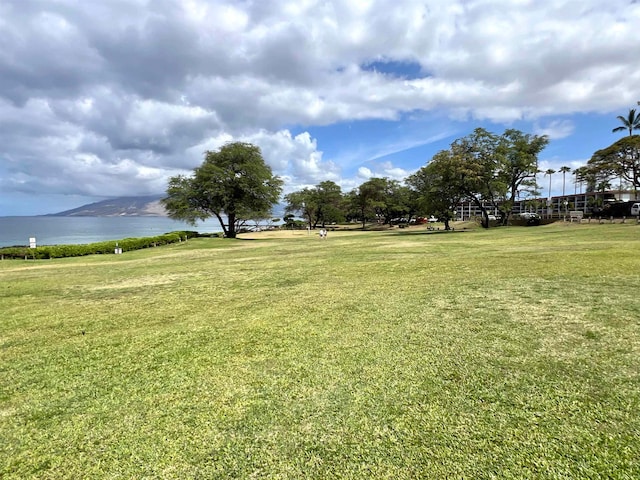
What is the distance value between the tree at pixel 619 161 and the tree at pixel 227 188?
114 ft

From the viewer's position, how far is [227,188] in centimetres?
3319

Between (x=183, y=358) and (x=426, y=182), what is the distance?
202 ft

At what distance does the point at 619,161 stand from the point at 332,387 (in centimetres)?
4708

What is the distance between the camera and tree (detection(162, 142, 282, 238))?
3259 cm

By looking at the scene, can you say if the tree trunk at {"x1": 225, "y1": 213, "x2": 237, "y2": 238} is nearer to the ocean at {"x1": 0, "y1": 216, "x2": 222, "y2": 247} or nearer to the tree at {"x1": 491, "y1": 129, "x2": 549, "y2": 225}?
the ocean at {"x1": 0, "y1": 216, "x2": 222, "y2": 247}

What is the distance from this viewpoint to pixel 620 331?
13.5ft

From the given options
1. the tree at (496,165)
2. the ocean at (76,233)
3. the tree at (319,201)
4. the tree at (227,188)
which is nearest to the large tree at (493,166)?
the tree at (496,165)

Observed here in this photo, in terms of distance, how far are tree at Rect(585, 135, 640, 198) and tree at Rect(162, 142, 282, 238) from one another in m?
34.7

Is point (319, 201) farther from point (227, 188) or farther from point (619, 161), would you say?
point (619, 161)

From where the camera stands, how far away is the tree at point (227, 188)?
32594 millimetres

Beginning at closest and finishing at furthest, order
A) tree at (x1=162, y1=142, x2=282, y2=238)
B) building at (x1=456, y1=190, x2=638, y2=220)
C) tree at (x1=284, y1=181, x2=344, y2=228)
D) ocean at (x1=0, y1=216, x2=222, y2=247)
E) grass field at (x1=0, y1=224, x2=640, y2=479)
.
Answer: grass field at (x1=0, y1=224, x2=640, y2=479)
tree at (x1=162, y1=142, x2=282, y2=238)
building at (x1=456, y1=190, x2=638, y2=220)
ocean at (x1=0, y1=216, x2=222, y2=247)
tree at (x1=284, y1=181, x2=344, y2=228)

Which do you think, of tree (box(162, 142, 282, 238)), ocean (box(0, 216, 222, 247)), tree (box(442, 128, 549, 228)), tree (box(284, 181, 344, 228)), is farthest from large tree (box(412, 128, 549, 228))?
tree (box(284, 181, 344, 228))

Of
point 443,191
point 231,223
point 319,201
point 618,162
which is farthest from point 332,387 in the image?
point 319,201

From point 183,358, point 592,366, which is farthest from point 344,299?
point 592,366
